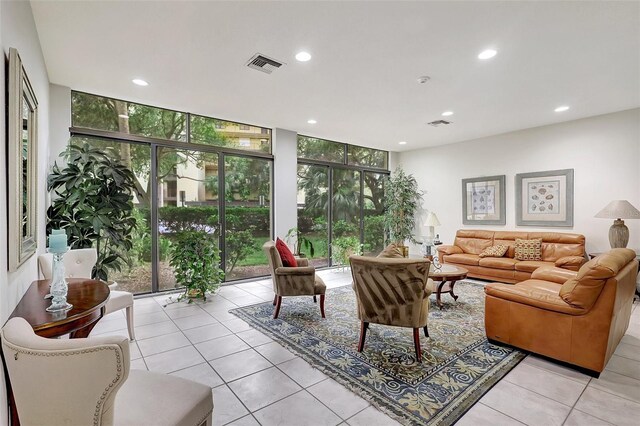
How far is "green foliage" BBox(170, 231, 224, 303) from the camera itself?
4.18m

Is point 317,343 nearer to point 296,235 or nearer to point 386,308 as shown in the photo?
point 386,308

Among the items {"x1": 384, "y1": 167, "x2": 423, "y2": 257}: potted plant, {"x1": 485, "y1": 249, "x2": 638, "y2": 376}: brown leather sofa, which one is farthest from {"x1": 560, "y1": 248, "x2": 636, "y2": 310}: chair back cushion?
{"x1": 384, "y1": 167, "x2": 423, "y2": 257}: potted plant

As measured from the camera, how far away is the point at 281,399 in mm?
2088

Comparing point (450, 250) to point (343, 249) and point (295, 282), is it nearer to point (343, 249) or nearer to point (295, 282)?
point (343, 249)

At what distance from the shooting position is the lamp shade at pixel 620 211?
167 inches

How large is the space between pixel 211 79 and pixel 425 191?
542cm

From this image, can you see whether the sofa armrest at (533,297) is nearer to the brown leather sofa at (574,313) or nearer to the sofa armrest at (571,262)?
the brown leather sofa at (574,313)

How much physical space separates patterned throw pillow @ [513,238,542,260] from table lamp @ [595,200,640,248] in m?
0.91

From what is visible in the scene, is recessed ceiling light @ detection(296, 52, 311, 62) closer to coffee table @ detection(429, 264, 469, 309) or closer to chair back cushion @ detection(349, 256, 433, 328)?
chair back cushion @ detection(349, 256, 433, 328)

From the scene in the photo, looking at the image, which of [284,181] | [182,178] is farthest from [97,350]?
→ [284,181]

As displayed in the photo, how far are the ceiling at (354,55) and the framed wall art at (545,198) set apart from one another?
113 cm

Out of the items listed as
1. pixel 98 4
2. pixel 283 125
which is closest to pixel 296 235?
pixel 283 125

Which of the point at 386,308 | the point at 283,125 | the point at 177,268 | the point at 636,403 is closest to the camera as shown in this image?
the point at 636,403

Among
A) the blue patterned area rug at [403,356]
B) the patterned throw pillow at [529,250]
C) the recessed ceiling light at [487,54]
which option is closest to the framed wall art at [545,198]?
the patterned throw pillow at [529,250]
